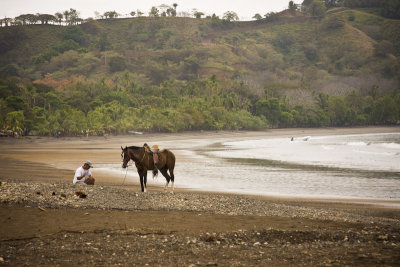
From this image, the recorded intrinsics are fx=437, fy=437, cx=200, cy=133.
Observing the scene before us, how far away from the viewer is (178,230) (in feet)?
34.0

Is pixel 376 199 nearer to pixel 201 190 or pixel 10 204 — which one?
pixel 201 190

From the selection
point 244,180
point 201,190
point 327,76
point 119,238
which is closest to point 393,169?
point 244,180

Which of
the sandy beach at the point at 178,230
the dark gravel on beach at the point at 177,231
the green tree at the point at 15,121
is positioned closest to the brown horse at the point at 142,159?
the sandy beach at the point at 178,230

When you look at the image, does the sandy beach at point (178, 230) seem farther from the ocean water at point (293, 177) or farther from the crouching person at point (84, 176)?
the ocean water at point (293, 177)

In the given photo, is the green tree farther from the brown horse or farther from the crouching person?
the brown horse

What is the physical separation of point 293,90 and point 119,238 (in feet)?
397

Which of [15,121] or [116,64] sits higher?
[116,64]

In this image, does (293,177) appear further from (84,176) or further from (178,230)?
(178,230)

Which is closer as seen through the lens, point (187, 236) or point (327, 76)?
point (187, 236)

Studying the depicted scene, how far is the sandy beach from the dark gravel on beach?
0.02m

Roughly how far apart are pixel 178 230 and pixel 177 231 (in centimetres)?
8

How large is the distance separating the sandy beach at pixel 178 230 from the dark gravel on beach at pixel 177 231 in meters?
0.02

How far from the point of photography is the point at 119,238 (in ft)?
31.2

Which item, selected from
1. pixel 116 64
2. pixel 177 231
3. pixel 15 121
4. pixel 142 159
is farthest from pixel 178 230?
pixel 116 64
